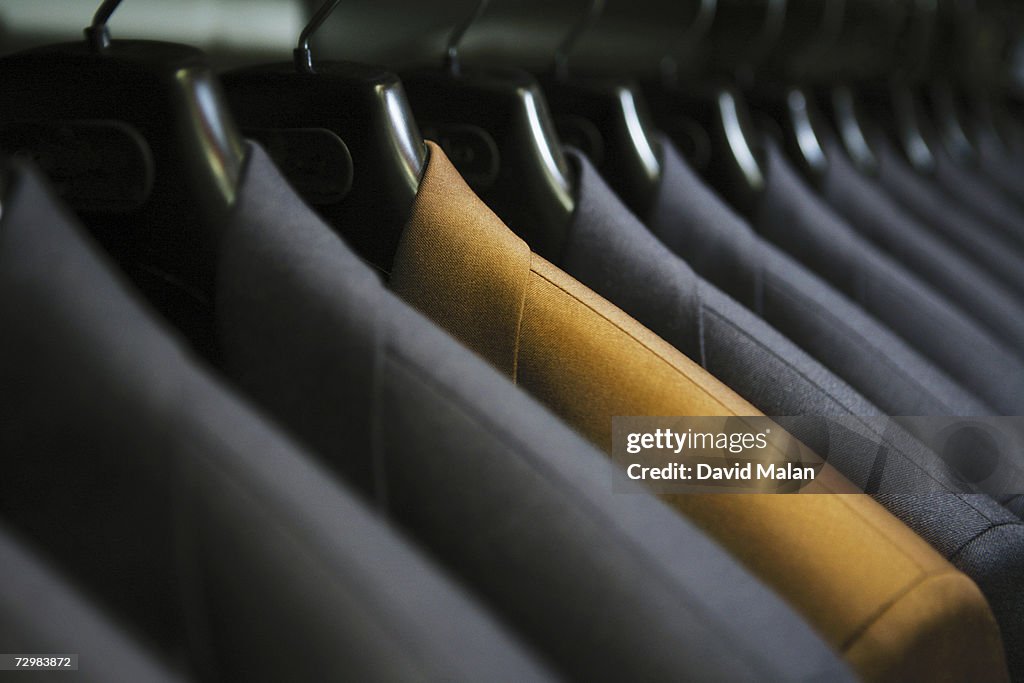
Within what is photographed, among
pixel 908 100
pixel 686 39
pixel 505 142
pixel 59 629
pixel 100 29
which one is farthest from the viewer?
pixel 908 100

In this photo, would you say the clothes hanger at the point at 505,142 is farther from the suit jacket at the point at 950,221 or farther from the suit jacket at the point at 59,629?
the suit jacket at the point at 950,221

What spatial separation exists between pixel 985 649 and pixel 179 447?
362 millimetres

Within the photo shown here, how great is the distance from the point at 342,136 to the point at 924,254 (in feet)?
1.99

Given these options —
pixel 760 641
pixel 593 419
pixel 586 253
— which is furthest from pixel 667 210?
pixel 760 641

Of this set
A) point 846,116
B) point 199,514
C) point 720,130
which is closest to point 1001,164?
point 846,116

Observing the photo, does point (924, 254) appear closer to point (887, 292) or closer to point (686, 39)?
point (887, 292)

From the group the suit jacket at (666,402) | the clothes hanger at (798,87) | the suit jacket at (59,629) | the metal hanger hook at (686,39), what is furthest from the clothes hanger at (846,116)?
the suit jacket at (59,629)

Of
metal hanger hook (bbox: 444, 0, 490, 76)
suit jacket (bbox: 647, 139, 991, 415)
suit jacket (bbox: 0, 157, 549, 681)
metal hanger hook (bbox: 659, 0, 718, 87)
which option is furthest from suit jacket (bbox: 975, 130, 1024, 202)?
suit jacket (bbox: 0, 157, 549, 681)

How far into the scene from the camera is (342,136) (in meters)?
0.53

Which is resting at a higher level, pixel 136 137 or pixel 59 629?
pixel 136 137

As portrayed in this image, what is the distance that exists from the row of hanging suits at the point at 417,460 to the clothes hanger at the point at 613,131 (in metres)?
0.10

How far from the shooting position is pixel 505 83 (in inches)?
24.0

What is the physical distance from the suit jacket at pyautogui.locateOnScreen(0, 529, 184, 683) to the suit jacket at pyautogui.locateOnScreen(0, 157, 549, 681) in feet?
0.12

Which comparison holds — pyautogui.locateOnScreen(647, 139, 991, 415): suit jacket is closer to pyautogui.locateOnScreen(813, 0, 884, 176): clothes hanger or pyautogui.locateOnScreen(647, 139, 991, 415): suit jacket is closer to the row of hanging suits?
the row of hanging suits
